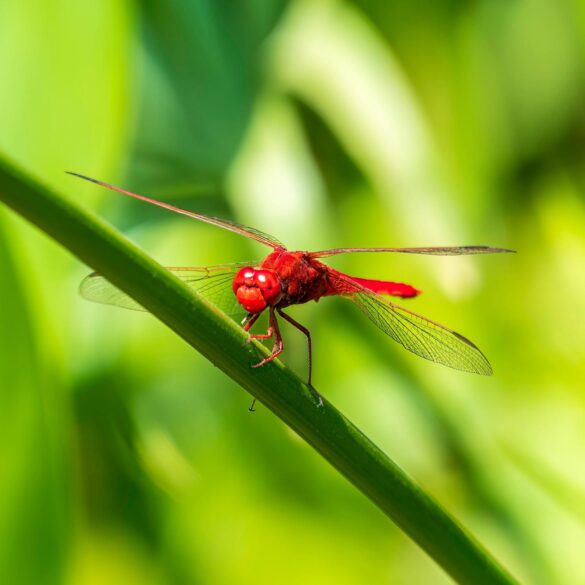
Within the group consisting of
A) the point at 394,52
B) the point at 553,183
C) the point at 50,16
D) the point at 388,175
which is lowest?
the point at 50,16

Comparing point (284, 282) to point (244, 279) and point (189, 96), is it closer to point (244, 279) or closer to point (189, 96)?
point (244, 279)

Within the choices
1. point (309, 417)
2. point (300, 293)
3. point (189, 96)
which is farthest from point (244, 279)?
point (189, 96)

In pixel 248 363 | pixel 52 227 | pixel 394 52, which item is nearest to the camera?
pixel 52 227

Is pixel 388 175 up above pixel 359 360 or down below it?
above

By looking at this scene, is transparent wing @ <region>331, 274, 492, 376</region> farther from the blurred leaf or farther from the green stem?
the blurred leaf

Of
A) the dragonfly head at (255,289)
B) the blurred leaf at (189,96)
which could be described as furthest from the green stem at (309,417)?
the blurred leaf at (189,96)

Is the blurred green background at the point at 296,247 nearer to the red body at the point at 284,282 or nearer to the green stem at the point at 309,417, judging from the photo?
the red body at the point at 284,282

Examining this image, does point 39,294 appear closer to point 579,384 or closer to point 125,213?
point 125,213

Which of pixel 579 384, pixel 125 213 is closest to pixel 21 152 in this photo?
pixel 125 213
